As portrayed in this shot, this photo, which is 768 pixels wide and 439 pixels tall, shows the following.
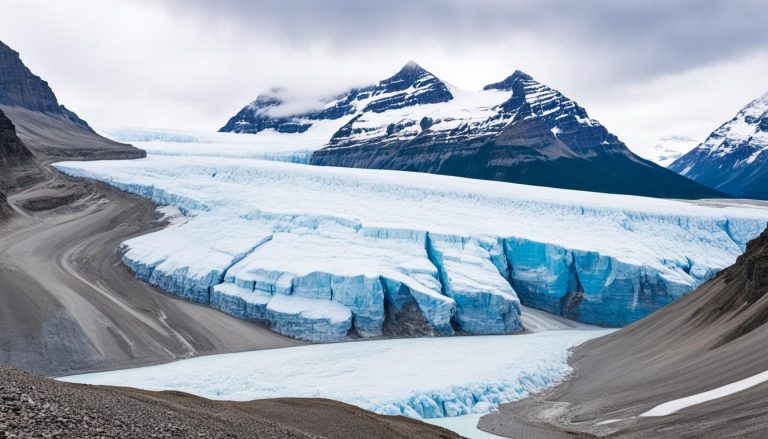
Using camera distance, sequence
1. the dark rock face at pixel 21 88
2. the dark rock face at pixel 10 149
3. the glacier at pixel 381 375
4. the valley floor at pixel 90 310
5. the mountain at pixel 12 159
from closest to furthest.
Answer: the glacier at pixel 381 375 < the valley floor at pixel 90 310 < the mountain at pixel 12 159 < the dark rock face at pixel 10 149 < the dark rock face at pixel 21 88

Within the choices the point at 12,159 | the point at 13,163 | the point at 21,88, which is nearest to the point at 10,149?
the point at 12,159

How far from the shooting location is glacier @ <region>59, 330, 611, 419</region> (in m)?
23.6

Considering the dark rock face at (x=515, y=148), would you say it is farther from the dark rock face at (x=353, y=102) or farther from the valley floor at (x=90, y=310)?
the valley floor at (x=90, y=310)

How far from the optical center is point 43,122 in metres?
84.0

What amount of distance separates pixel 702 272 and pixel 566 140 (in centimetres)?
8879

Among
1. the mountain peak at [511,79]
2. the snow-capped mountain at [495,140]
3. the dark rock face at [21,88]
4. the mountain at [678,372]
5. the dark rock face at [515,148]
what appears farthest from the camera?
the mountain peak at [511,79]

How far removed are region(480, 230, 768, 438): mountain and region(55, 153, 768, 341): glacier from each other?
8.66 m

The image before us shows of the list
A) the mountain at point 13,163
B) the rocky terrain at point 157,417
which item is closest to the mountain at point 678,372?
the rocky terrain at point 157,417

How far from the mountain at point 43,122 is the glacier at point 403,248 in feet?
47.9

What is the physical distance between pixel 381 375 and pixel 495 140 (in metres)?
90.0

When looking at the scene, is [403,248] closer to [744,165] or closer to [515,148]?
[515,148]

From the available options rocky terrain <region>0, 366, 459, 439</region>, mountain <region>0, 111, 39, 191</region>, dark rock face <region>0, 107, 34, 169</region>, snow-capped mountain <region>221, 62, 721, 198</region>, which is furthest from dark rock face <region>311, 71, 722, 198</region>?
rocky terrain <region>0, 366, 459, 439</region>

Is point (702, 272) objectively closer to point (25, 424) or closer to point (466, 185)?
point (466, 185)

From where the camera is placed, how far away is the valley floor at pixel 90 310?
28719mm
